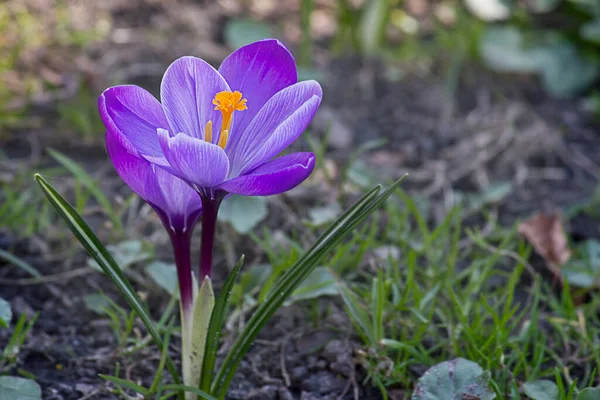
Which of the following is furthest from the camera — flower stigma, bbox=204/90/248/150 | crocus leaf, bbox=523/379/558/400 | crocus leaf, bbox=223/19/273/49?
crocus leaf, bbox=223/19/273/49

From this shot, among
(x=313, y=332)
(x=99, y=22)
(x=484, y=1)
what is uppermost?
(x=99, y=22)

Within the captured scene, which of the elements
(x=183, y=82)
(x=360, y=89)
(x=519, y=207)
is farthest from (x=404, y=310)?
(x=360, y=89)

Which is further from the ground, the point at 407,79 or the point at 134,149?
the point at 134,149

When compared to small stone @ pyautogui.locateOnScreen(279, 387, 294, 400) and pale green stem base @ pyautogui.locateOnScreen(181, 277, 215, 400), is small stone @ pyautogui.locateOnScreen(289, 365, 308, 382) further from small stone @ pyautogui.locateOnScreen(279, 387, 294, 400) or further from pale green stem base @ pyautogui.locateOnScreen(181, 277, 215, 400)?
pale green stem base @ pyautogui.locateOnScreen(181, 277, 215, 400)

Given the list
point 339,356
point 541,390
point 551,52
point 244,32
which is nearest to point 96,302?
point 339,356

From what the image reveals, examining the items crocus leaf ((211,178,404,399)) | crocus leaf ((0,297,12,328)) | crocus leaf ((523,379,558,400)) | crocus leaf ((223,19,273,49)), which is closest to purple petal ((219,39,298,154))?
crocus leaf ((211,178,404,399))

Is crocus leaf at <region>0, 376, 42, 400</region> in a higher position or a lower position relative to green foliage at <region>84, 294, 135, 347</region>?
higher

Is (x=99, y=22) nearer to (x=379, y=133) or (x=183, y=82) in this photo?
(x=379, y=133)

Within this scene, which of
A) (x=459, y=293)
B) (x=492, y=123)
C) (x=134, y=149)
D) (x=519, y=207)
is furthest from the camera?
(x=492, y=123)
